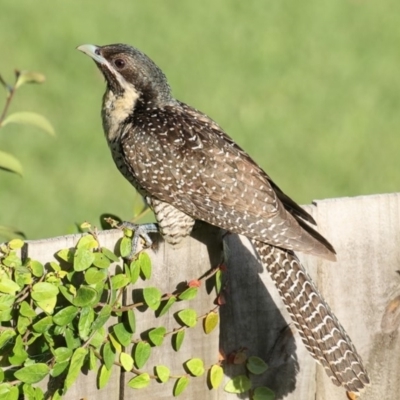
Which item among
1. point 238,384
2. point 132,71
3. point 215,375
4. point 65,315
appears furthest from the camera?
point 132,71

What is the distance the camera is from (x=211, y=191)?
14.6ft

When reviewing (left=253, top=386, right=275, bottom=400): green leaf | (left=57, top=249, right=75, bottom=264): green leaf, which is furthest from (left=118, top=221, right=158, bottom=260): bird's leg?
(left=253, top=386, right=275, bottom=400): green leaf

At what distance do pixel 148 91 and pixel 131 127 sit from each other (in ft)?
0.92

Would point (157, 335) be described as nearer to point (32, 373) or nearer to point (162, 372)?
point (162, 372)

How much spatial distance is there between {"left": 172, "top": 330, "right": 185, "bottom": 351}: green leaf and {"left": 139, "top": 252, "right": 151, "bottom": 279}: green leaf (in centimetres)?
31

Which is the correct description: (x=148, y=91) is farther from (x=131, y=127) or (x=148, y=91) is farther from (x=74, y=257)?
(x=74, y=257)

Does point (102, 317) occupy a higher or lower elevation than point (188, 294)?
lower

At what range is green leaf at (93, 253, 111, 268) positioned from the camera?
3.84 m

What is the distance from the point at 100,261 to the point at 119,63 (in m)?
1.31

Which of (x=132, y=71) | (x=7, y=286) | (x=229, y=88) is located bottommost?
(x=7, y=286)

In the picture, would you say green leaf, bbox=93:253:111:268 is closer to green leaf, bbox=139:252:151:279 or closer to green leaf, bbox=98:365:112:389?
green leaf, bbox=139:252:151:279

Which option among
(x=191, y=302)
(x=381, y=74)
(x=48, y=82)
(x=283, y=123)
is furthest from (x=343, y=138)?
(x=191, y=302)

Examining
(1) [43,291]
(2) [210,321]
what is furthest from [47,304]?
(2) [210,321]

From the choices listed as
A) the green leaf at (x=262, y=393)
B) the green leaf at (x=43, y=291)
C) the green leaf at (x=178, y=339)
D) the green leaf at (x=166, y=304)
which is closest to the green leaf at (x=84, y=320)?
the green leaf at (x=43, y=291)
